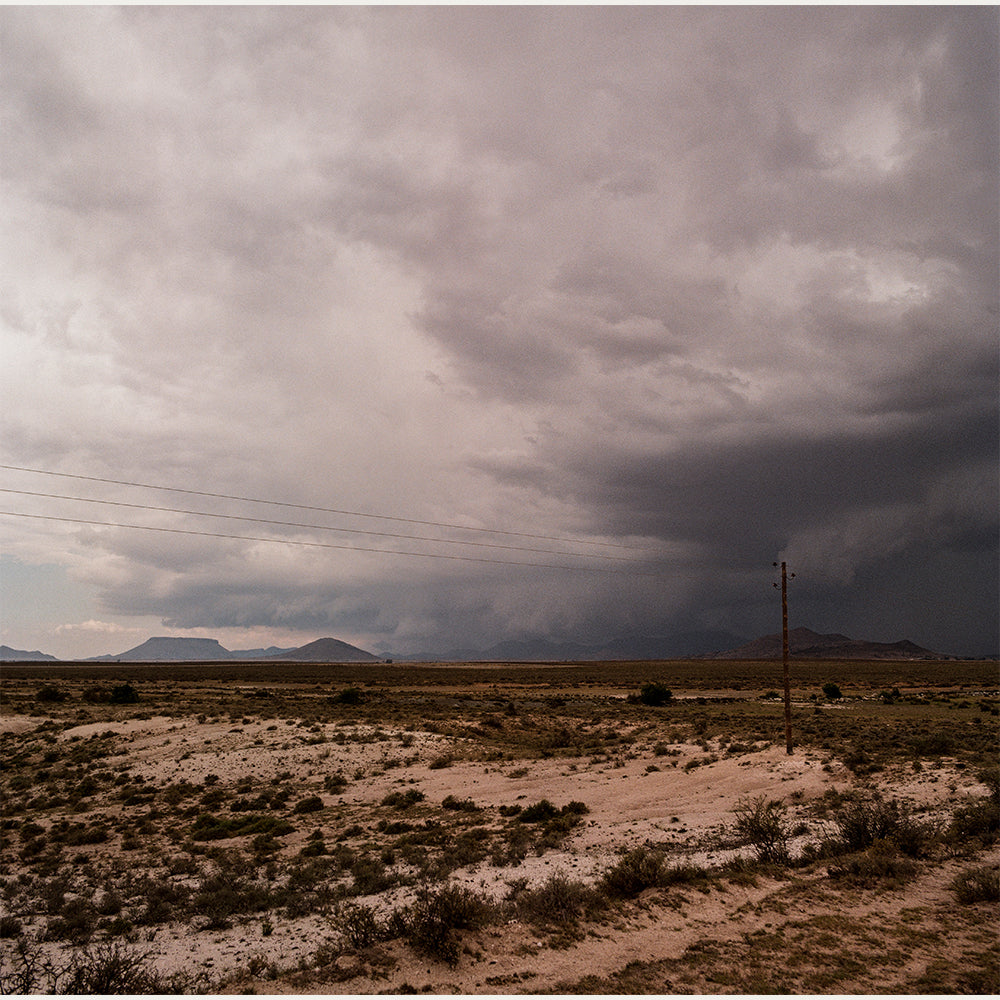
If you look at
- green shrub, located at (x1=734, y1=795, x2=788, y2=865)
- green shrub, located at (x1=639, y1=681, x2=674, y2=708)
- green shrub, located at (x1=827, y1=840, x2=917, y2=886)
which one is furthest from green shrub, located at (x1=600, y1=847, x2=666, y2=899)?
green shrub, located at (x1=639, y1=681, x2=674, y2=708)

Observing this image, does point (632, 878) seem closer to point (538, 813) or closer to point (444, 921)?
point (444, 921)

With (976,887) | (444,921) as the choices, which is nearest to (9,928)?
(444,921)

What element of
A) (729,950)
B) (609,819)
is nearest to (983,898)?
(729,950)

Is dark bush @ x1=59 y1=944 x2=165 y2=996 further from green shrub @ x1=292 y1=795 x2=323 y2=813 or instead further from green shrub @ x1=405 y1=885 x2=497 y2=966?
green shrub @ x1=292 y1=795 x2=323 y2=813

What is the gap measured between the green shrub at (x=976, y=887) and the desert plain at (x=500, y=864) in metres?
0.05

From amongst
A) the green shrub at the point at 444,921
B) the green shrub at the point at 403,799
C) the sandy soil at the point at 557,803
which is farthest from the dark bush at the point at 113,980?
the green shrub at the point at 403,799

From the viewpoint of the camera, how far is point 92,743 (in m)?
41.2

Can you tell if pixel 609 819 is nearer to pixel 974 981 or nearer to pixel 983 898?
pixel 983 898

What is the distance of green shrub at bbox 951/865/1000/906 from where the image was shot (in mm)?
13578

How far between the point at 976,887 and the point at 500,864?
11.7 meters

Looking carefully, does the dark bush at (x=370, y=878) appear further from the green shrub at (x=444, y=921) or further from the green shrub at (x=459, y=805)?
the green shrub at (x=459, y=805)

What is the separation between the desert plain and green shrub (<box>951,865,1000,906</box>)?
49 mm

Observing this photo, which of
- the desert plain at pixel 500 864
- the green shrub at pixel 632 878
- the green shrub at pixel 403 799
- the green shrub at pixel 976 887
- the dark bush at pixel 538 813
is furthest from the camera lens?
the green shrub at pixel 403 799

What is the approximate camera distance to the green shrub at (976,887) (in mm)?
13578
